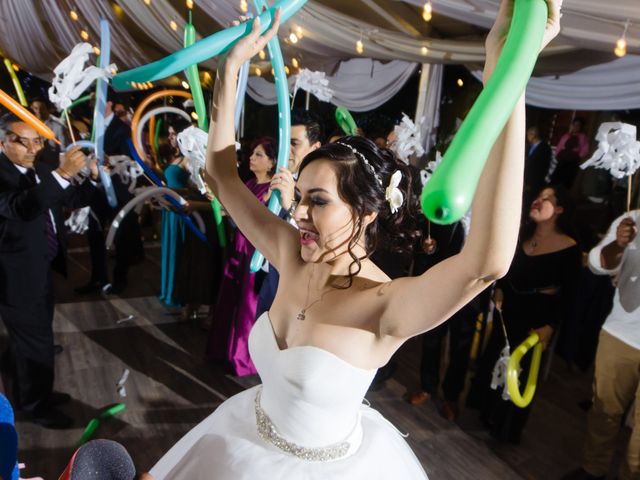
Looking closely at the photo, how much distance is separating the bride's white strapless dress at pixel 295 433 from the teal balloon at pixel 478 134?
26.1 inches

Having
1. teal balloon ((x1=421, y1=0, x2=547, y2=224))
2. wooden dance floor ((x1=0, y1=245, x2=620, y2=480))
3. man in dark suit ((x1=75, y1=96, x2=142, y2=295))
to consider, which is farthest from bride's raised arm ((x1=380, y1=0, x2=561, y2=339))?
man in dark suit ((x1=75, y1=96, x2=142, y2=295))

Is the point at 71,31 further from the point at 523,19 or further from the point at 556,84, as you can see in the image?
the point at 523,19

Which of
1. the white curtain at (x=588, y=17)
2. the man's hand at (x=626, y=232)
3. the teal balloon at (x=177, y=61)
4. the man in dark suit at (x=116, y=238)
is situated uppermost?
the white curtain at (x=588, y=17)

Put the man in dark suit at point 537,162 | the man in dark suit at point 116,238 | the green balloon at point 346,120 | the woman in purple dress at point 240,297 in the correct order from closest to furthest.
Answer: the woman in purple dress at point 240,297 → the green balloon at point 346,120 → the man in dark suit at point 116,238 → the man in dark suit at point 537,162

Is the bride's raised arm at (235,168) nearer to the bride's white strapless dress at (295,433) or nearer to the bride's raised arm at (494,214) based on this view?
the bride's white strapless dress at (295,433)

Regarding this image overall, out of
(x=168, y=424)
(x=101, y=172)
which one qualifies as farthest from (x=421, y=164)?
(x=168, y=424)

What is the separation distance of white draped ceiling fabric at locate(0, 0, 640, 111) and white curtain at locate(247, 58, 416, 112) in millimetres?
12

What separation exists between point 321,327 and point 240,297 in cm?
214

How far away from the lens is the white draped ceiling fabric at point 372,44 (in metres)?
2.44

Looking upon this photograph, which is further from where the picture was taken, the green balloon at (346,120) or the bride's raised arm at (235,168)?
the green balloon at (346,120)

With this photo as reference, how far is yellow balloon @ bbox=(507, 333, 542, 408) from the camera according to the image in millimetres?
2258

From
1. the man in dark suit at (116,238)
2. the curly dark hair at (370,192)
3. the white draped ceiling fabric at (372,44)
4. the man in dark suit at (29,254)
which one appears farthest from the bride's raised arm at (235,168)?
the man in dark suit at (116,238)

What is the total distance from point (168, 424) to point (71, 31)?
15.7ft

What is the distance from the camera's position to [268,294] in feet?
8.20
